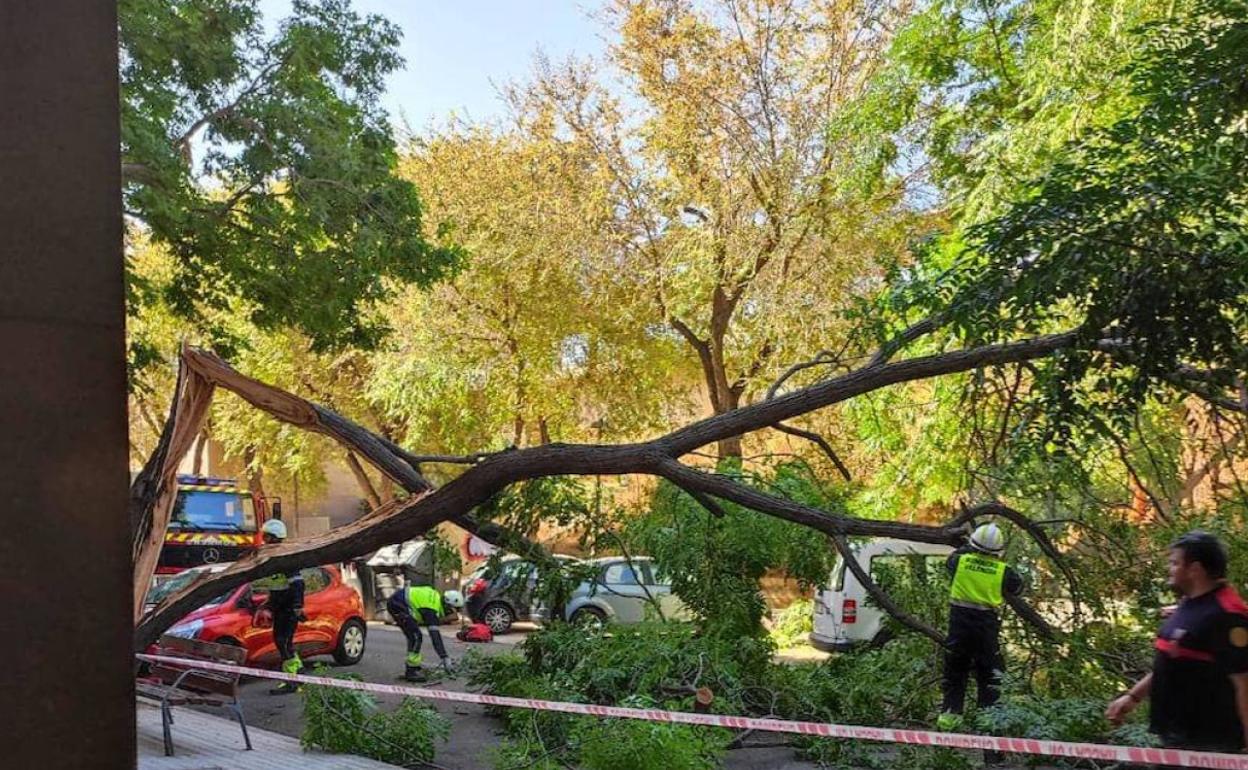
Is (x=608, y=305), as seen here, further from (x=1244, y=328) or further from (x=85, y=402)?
(x=85, y=402)

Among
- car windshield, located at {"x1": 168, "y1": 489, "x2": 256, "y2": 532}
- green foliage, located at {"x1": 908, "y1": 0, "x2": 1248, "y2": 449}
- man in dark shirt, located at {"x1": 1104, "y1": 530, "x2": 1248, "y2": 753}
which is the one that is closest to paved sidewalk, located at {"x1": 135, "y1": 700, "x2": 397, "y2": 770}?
green foliage, located at {"x1": 908, "y1": 0, "x2": 1248, "y2": 449}

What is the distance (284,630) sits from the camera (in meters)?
12.8

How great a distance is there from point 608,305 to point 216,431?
12.7 m

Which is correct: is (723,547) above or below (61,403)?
below

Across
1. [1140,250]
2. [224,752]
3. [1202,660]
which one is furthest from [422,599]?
[1202,660]

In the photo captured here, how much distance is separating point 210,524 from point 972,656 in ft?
56.3

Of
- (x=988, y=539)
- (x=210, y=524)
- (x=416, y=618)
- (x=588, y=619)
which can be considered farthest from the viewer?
(x=210, y=524)

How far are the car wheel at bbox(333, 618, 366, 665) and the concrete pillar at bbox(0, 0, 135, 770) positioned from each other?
40.0ft

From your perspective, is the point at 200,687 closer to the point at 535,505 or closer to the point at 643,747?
the point at 535,505

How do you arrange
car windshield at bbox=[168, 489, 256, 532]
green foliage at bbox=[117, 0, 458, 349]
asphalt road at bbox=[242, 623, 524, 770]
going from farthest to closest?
car windshield at bbox=[168, 489, 256, 532] < green foliage at bbox=[117, 0, 458, 349] < asphalt road at bbox=[242, 623, 524, 770]

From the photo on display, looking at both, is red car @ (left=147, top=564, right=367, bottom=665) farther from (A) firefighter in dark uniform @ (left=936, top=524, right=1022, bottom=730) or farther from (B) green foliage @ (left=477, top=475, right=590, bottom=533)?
(A) firefighter in dark uniform @ (left=936, top=524, right=1022, bottom=730)

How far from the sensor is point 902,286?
21.2ft

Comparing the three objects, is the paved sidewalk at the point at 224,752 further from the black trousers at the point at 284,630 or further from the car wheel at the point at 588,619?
the black trousers at the point at 284,630

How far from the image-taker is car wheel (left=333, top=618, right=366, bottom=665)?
14805 millimetres
